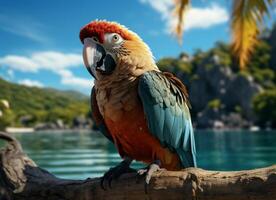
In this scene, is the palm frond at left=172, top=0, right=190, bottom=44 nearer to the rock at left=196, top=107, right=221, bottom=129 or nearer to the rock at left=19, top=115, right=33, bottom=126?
the rock at left=196, top=107, right=221, bottom=129

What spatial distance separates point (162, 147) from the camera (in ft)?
8.55

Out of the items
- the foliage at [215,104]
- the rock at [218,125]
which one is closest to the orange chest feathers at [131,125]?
the rock at [218,125]

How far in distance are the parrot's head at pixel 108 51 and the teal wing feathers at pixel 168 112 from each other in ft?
0.37

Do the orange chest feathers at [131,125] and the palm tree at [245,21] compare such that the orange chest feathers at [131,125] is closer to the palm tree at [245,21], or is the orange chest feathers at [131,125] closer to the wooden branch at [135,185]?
the wooden branch at [135,185]

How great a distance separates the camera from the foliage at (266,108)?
177 feet

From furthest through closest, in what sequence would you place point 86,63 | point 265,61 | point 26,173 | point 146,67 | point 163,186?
point 265,61 → point 26,173 → point 146,67 → point 86,63 → point 163,186

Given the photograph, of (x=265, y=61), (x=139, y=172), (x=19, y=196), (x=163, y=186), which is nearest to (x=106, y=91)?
(x=139, y=172)

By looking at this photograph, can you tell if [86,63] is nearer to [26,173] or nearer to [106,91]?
[106,91]

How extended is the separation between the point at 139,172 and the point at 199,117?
210 ft

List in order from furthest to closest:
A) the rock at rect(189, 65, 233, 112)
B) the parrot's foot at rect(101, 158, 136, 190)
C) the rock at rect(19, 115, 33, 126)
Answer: the rock at rect(19, 115, 33, 126), the rock at rect(189, 65, 233, 112), the parrot's foot at rect(101, 158, 136, 190)

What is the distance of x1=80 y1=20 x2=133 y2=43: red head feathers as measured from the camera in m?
2.54

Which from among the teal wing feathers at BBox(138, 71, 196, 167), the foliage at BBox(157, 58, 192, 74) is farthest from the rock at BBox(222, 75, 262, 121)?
the teal wing feathers at BBox(138, 71, 196, 167)

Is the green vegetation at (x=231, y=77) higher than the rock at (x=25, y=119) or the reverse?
higher

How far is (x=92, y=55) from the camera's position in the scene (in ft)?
8.12
